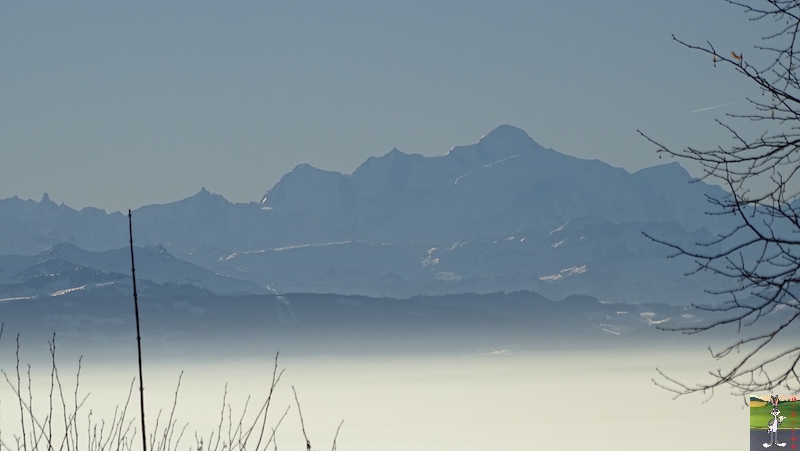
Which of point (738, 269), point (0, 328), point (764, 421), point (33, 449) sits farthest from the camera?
point (764, 421)

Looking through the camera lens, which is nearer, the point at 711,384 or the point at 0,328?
the point at 711,384

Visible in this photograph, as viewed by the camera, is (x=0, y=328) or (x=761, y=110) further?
(x=0, y=328)

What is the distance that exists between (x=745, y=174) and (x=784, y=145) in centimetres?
24

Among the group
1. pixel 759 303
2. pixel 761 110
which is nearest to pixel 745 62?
pixel 761 110

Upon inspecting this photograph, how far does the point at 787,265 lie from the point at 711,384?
2.42 ft

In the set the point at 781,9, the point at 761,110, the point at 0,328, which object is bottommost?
the point at 0,328

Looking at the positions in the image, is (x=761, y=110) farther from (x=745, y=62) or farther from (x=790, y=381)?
(x=790, y=381)

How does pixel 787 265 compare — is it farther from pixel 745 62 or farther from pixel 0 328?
pixel 0 328

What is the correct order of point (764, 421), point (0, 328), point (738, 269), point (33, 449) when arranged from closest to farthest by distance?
1. point (738, 269)
2. point (33, 449)
3. point (0, 328)
4. point (764, 421)

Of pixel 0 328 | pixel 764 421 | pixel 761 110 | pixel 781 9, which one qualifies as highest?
pixel 781 9

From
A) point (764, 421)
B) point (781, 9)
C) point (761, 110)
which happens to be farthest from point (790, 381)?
point (764, 421)

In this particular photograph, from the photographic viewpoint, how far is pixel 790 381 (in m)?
6.91

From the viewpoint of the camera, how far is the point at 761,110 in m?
7.01

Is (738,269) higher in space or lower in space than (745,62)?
lower
